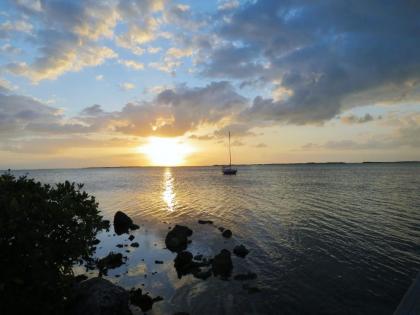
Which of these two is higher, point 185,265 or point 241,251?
point 241,251

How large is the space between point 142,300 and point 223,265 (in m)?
7.20

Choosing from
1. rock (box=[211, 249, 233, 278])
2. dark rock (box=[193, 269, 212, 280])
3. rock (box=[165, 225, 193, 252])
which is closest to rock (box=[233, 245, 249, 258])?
Result: rock (box=[211, 249, 233, 278])

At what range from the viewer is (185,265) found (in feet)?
79.5

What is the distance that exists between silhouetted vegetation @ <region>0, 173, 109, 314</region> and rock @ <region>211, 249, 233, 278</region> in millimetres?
11739

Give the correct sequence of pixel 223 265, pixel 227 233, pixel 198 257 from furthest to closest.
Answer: pixel 227 233, pixel 198 257, pixel 223 265

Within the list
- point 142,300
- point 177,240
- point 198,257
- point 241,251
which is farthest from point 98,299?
point 177,240

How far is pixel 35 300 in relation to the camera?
11.9m

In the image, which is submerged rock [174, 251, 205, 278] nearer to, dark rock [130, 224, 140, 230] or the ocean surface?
the ocean surface

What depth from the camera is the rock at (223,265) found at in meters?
22.6

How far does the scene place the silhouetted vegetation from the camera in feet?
37.8

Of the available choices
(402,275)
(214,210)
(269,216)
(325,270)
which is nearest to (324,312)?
(325,270)

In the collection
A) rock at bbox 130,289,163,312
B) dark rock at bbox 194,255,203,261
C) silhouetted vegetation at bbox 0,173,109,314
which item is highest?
silhouetted vegetation at bbox 0,173,109,314

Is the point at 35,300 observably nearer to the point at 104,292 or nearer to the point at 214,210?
the point at 104,292

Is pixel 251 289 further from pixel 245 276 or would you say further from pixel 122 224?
pixel 122 224
